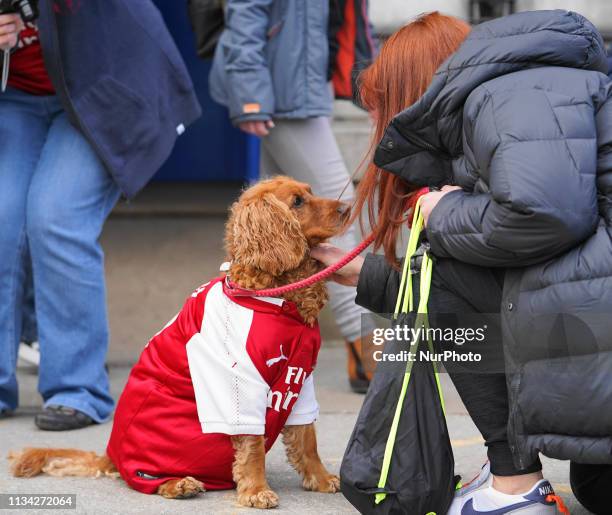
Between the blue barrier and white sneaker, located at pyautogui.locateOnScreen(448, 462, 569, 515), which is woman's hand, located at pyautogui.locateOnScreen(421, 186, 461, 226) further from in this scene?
the blue barrier

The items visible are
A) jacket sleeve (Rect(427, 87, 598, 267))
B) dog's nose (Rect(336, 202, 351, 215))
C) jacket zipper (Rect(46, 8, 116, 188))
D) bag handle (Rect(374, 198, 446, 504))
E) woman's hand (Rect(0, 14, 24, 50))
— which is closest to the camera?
jacket sleeve (Rect(427, 87, 598, 267))

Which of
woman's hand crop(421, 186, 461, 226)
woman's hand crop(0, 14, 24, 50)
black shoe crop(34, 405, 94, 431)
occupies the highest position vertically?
woman's hand crop(0, 14, 24, 50)

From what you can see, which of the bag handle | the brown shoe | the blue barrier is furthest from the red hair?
the blue barrier

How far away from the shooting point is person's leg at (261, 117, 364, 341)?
15.0 ft

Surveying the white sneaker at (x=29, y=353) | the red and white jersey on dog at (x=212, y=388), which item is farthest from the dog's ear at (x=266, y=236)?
the white sneaker at (x=29, y=353)

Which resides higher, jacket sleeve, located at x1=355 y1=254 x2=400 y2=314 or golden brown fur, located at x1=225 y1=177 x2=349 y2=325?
golden brown fur, located at x1=225 y1=177 x2=349 y2=325

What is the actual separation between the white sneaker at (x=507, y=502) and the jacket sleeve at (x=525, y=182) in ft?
2.13

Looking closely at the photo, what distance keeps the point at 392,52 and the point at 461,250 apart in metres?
0.69

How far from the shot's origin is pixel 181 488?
3.20m

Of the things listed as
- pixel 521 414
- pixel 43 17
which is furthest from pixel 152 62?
pixel 521 414

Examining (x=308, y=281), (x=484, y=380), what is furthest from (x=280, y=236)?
(x=484, y=380)

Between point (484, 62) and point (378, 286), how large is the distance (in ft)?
2.77

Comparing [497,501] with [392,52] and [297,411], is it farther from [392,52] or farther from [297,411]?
[392,52]

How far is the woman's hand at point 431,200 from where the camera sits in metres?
2.86
